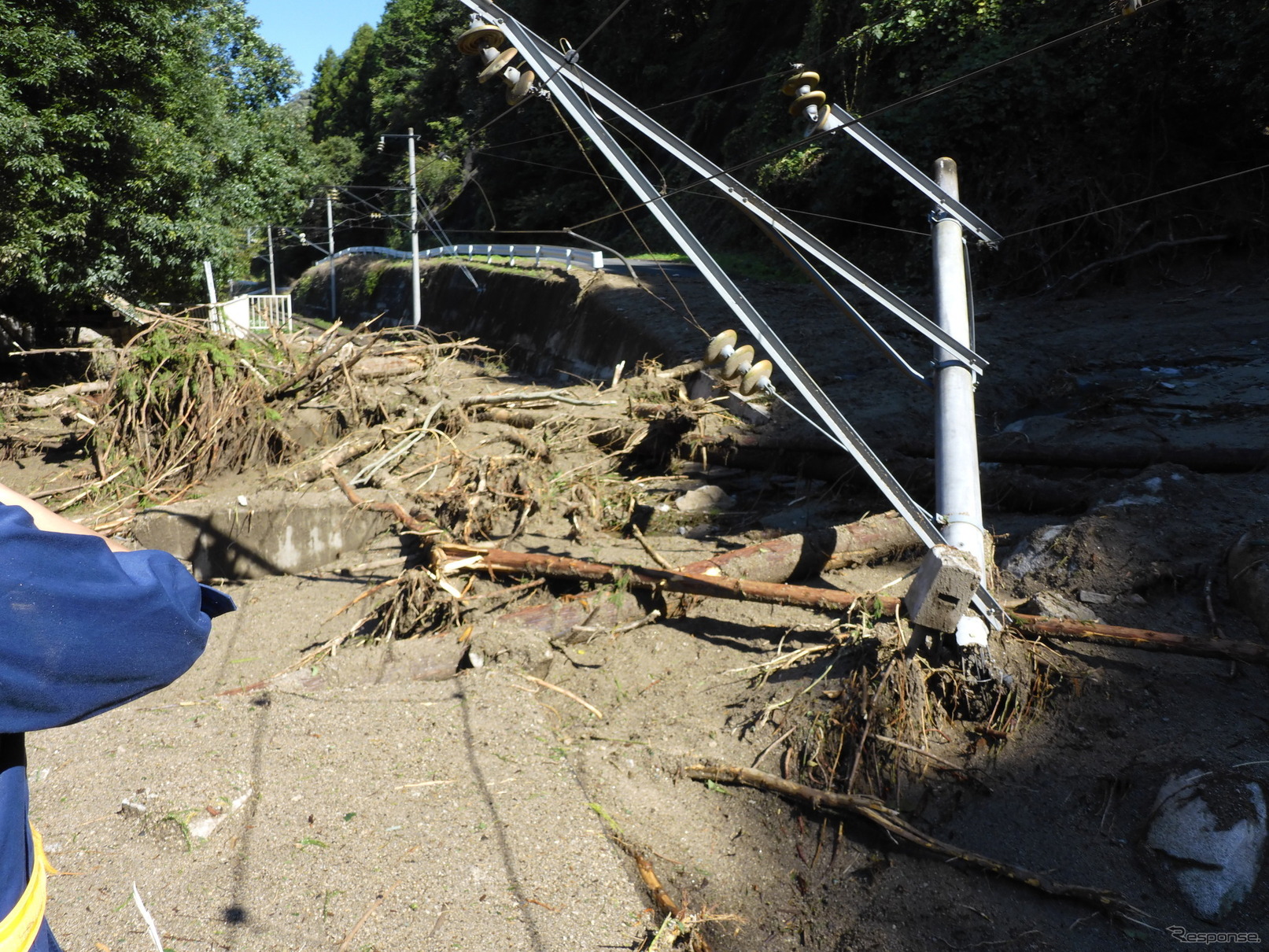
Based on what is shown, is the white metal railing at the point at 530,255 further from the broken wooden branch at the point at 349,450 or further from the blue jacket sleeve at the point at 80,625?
the blue jacket sleeve at the point at 80,625

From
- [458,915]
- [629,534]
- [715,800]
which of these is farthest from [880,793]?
[629,534]

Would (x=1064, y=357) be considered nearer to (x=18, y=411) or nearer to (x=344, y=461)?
(x=344, y=461)

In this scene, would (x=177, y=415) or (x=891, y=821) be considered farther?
(x=177, y=415)

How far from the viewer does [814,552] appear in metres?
6.61

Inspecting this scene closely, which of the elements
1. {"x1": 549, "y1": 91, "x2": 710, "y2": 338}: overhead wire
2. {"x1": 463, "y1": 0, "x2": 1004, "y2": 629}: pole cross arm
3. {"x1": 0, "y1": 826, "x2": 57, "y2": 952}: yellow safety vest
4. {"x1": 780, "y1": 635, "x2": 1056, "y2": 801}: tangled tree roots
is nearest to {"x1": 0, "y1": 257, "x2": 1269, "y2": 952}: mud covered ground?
{"x1": 780, "y1": 635, "x2": 1056, "y2": 801}: tangled tree roots

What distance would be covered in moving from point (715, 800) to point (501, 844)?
4.10 feet

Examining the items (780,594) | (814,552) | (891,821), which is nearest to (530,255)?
(814,552)

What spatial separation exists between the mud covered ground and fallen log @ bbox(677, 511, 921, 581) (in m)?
0.16

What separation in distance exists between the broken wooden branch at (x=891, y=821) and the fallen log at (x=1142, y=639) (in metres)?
1.25

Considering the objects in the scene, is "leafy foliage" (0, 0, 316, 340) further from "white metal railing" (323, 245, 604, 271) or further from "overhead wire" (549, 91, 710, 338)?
"overhead wire" (549, 91, 710, 338)

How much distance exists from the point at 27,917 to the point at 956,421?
436cm

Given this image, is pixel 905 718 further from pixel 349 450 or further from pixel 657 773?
pixel 349 450

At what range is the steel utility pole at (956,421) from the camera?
184 inches

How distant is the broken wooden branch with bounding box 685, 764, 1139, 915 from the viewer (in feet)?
12.3
